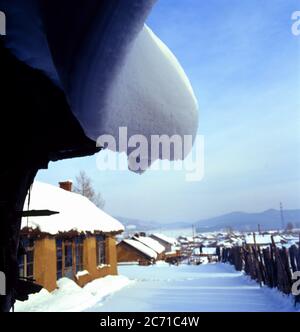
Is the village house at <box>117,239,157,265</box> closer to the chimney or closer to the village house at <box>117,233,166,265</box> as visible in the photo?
the village house at <box>117,233,166,265</box>

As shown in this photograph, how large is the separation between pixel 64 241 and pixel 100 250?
155 inches

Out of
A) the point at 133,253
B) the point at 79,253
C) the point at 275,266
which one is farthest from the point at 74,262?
the point at 133,253

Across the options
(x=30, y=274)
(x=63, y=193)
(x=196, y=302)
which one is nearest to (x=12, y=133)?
(x=196, y=302)

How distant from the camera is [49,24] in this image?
1.28 meters

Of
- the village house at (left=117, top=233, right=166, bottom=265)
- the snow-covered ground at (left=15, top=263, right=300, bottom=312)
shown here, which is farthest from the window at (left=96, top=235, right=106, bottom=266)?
the village house at (left=117, top=233, right=166, bottom=265)

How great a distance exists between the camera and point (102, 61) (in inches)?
50.7

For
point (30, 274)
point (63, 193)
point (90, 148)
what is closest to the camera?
point (90, 148)

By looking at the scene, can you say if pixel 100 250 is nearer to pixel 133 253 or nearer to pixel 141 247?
pixel 133 253

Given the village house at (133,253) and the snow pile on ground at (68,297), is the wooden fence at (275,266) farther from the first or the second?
the village house at (133,253)

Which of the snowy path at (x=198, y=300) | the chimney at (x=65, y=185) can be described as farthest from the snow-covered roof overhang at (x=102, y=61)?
the chimney at (x=65, y=185)

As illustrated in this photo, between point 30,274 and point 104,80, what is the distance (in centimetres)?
1070

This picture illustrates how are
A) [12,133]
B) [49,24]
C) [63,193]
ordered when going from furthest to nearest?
[63,193], [12,133], [49,24]

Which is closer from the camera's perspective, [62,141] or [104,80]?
[104,80]
